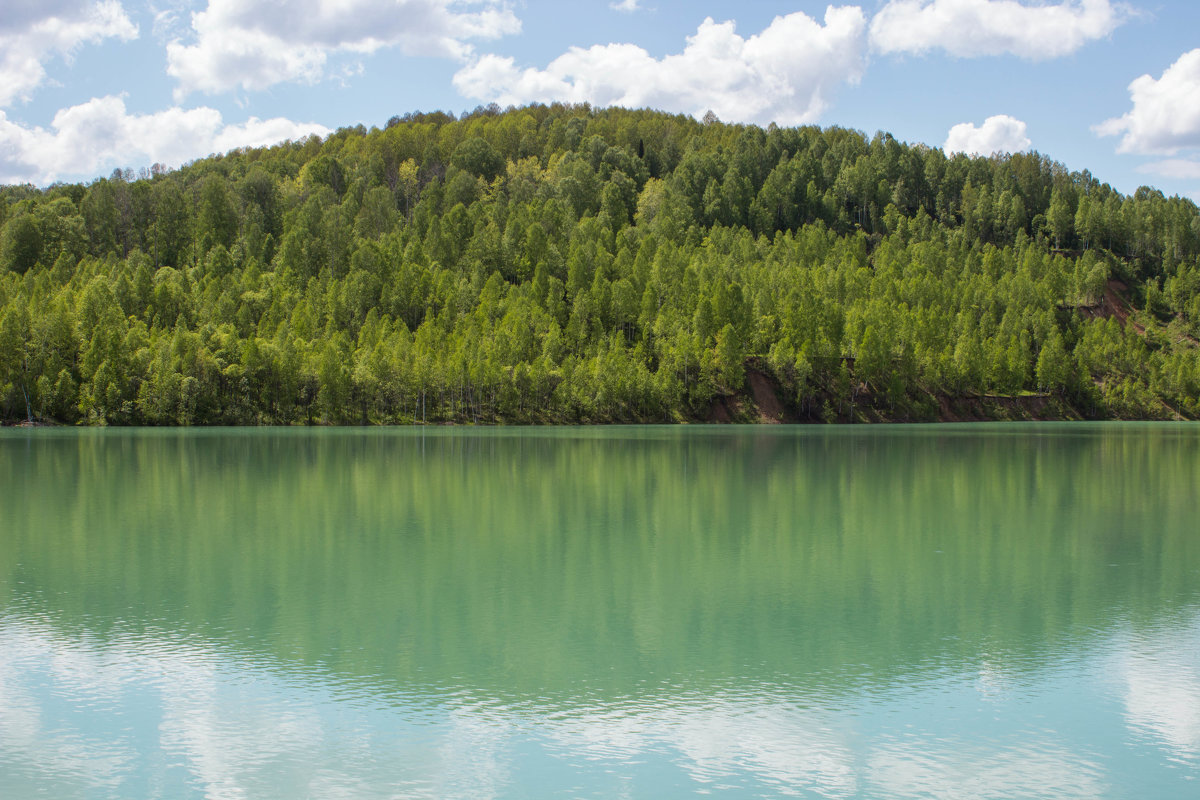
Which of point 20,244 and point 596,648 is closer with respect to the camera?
point 596,648

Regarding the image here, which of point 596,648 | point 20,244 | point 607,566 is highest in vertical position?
point 20,244

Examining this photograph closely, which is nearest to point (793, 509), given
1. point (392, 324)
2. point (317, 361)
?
point (317, 361)

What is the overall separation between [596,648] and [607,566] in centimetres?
709

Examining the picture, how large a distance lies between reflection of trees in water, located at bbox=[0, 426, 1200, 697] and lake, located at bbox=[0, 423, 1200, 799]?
0.41ft

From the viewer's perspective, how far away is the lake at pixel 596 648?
485 inches

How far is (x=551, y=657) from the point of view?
1655cm

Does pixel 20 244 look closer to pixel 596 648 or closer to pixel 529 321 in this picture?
pixel 529 321

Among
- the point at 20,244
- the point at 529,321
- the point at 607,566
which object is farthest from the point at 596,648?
the point at 20,244

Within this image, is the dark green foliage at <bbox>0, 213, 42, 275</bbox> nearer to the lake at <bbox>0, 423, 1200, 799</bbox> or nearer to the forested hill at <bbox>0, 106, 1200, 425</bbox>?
the forested hill at <bbox>0, 106, 1200, 425</bbox>

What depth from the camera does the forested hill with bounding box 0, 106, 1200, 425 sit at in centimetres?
12706

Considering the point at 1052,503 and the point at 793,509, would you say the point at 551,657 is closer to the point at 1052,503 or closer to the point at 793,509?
the point at 793,509

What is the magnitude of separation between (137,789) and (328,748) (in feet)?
7.65

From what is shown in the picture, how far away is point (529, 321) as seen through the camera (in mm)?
146375

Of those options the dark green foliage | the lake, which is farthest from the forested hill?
the lake
